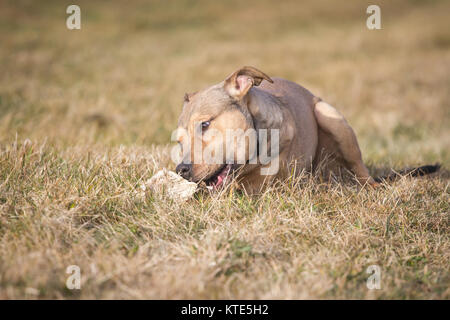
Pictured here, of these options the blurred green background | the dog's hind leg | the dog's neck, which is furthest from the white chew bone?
the blurred green background

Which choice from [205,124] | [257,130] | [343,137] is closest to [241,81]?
[257,130]

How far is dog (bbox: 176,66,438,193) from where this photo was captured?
3586mm

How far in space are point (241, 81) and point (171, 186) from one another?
3.56 ft

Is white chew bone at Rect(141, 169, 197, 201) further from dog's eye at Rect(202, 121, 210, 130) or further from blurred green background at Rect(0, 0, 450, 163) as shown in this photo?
blurred green background at Rect(0, 0, 450, 163)

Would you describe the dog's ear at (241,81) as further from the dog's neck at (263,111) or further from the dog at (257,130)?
the dog's neck at (263,111)

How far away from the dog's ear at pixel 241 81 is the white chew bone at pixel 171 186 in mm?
849

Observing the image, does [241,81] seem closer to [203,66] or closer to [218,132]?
[218,132]

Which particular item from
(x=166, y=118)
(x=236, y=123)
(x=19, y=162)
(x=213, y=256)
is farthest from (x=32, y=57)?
(x=213, y=256)

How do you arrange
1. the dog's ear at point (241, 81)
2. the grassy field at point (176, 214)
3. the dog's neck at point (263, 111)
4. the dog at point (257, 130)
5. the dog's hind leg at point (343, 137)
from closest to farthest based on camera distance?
the grassy field at point (176, 214) → the dog at point (257, 130) → the dog's ear at point (241, 81) → the dog's neck at point (263, 111) → the dog's hind leg at point (343, 137)

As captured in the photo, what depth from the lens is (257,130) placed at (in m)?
3.86

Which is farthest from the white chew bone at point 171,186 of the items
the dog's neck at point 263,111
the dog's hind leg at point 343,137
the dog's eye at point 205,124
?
the dog's hind leg at point 343,137

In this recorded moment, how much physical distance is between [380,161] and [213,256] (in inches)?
158

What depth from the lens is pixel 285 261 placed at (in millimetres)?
2896

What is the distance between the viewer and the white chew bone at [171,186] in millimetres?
3600
